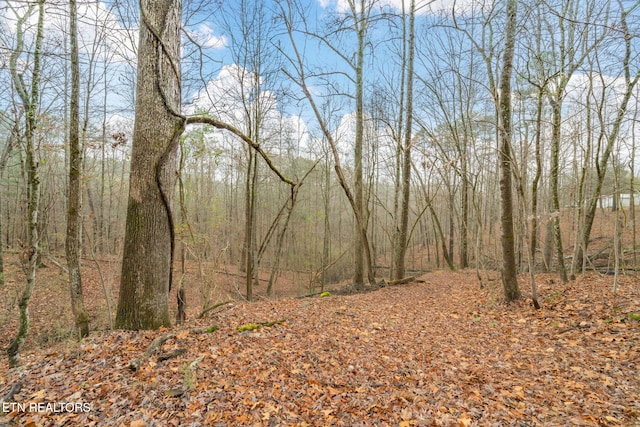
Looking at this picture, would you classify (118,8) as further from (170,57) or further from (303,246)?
(303,246)

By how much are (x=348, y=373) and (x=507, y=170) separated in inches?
207

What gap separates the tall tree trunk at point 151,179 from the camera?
3.62 metres

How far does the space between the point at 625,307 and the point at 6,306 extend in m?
14.7

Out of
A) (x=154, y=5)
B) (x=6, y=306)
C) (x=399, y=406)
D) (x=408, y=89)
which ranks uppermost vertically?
(x=408, y=89)

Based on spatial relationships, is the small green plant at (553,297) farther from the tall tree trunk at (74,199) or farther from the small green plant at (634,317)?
the tall tree trunk at (74,199)

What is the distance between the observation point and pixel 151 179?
3666mm

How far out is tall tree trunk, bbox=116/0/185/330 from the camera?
3.62 metres

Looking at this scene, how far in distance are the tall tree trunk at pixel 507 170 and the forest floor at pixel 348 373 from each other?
89 centimetres

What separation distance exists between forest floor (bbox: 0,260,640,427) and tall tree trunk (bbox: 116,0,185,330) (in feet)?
1.33

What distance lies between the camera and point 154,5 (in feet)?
12.3

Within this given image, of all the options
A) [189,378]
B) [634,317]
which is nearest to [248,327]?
[189,378]

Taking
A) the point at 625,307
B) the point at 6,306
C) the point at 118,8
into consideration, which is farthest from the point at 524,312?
the point at 6,306

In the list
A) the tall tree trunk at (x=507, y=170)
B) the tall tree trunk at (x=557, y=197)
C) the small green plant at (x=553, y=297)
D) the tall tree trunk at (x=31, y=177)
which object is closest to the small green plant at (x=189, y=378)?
the tall tree trunk at (x=31, y=177)

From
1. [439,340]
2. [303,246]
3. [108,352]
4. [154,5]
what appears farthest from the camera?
[303,246]
